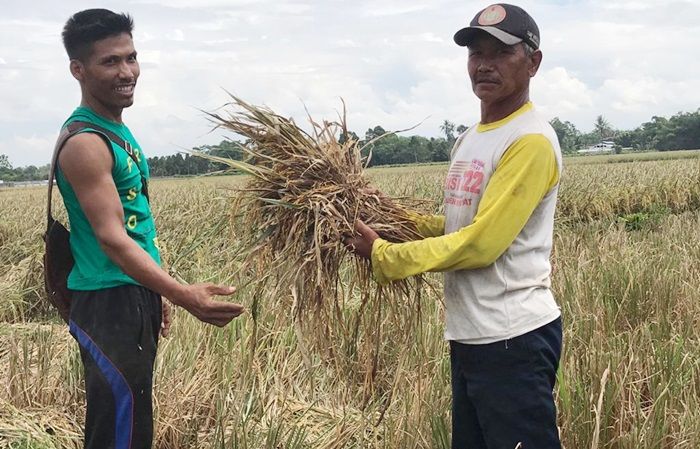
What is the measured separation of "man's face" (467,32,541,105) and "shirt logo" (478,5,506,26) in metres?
0.04

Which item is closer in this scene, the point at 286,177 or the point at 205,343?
the point at 286,177

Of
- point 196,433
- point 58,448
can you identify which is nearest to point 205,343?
point 196,433

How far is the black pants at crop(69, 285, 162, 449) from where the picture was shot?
2086mm

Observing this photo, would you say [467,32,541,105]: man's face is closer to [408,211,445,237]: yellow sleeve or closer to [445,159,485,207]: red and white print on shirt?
[445,159,485,207]: red and white print on shirt

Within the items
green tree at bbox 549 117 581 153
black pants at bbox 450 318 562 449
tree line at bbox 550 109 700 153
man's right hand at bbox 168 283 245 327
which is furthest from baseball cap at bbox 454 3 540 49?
A: green tree at bbox 549 117 581 153

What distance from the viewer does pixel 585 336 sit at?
332cm

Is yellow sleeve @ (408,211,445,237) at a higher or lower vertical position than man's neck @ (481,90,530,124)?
lower

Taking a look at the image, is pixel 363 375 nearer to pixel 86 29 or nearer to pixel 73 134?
pixel 73 134

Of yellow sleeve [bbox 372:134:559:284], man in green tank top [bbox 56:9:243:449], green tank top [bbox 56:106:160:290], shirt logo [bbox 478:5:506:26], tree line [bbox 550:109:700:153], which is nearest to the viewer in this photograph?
yellow sleeve [bbox 372:134:559:284]

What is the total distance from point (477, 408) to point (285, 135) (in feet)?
3.68

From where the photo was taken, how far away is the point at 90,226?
7.13 ft

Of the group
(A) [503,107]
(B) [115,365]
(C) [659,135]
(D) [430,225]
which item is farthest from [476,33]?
(C) [659,135]

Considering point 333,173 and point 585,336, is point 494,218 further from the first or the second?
point 585,336

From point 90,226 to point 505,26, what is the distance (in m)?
1.40
